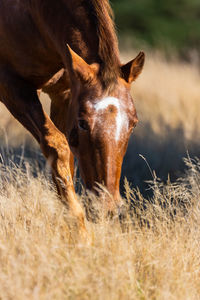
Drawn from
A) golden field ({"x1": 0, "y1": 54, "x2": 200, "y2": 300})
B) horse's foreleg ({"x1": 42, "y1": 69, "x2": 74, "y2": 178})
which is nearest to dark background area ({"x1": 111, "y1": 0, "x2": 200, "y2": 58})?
horse's foreleg ({"x1": 42, "y1": 69, "x2": 74, "y2": 178})

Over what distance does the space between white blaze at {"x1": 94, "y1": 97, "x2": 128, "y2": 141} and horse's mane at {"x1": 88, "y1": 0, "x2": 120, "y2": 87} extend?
114mm

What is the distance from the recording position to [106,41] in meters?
3.67

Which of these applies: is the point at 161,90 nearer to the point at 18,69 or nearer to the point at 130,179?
the point at 130,179

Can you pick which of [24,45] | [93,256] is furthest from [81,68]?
[93,256]

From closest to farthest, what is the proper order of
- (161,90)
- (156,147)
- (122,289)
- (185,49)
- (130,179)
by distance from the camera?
1. (122,289)
2. (130,179)
3. (156,147)
4. (161,90)
5. (185,49)

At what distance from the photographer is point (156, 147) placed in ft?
23.4

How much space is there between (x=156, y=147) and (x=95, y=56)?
3570 mm

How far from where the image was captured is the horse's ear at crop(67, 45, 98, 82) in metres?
3.52

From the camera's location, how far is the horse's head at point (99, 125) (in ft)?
10.9

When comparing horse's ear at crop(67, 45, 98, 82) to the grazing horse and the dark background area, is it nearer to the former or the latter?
the grazing horse

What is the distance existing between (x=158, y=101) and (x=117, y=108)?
6.62m

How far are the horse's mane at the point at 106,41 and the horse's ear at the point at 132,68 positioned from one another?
3.0 inches

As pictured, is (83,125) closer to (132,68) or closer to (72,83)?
(72,83)

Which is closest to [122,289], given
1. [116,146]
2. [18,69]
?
[116,146]
